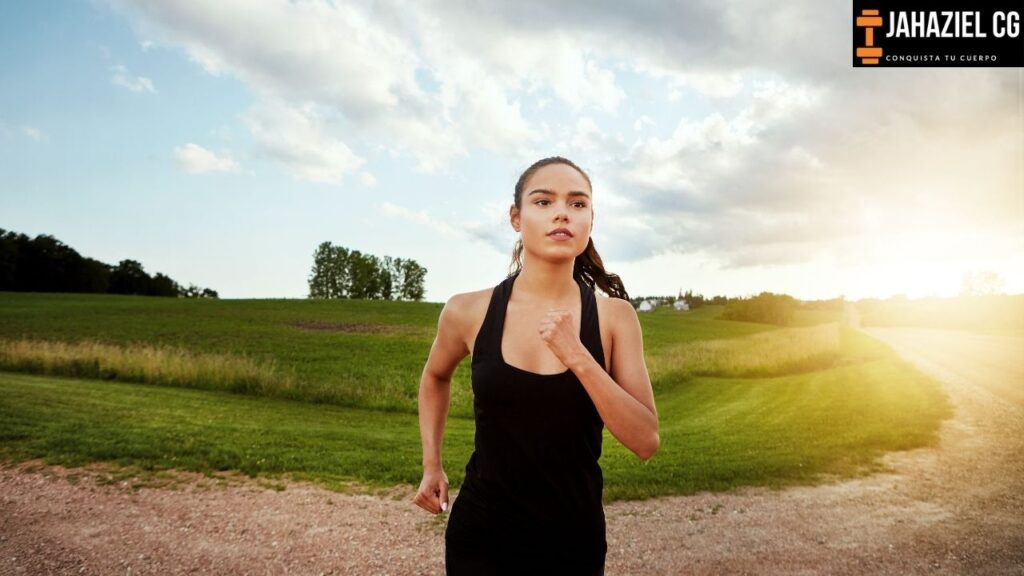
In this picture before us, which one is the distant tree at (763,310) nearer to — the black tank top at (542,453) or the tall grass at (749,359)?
the tall grass at (749,359)

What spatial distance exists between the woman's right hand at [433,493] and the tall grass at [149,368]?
18.8 metres

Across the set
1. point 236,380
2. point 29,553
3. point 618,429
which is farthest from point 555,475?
point 236,380

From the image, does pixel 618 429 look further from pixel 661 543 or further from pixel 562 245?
pixel 661 543

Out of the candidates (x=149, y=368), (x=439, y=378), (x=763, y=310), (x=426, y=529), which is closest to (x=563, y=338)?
(x=439, y=378)

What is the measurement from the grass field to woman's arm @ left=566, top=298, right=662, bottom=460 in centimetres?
782

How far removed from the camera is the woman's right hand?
3.03 m

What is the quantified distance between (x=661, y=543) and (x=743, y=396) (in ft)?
51.9

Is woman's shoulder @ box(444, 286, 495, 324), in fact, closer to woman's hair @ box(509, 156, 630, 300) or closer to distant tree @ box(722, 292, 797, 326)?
woman's hair @ box(509, 156, 630, 300)

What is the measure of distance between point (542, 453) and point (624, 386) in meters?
0.46

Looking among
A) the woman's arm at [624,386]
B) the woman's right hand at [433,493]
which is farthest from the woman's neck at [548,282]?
the woman's right hand at [433,493]

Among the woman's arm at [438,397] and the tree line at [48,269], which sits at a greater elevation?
the tree line at [48,269]

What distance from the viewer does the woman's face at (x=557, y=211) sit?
9.00 ft

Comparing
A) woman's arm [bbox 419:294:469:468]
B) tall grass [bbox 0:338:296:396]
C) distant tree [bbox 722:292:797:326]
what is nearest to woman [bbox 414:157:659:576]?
woman's arm [bbox 419:294:469:468]

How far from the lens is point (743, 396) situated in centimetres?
2244
